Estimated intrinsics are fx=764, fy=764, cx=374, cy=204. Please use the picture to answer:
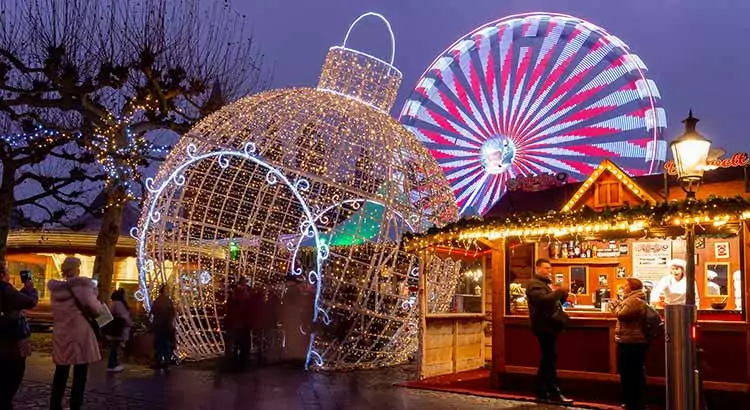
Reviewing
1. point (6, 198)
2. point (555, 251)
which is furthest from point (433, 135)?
point (6, 198)

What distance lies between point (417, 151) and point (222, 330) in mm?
4574

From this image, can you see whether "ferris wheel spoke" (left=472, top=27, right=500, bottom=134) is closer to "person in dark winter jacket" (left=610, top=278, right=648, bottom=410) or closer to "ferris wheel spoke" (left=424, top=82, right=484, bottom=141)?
"ferris wheel spoke" (left=424, top=82, right=484, bottom=141)

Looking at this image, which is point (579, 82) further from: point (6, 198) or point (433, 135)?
point (6, 198)

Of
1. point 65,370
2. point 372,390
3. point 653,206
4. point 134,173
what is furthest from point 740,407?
point 134,173

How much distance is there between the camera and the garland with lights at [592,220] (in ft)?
27.7

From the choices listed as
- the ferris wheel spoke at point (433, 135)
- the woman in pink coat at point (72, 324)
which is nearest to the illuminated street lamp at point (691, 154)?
the woman in pink coat at point (72, 324)

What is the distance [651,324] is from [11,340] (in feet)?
22.4

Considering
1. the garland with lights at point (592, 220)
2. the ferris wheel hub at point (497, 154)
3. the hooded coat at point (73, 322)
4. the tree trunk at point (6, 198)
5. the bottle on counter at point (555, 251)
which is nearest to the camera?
the hooded coat at point (73, 322)

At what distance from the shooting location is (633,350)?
8812mm

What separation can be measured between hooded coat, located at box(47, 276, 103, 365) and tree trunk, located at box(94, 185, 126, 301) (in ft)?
30.3

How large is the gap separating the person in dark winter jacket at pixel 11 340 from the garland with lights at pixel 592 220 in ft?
18.4

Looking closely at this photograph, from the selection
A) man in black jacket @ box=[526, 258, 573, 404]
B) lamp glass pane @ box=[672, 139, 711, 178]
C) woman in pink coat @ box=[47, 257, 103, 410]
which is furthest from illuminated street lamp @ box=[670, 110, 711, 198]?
woman in pink coat @ box=[47, 257, 103, 410]

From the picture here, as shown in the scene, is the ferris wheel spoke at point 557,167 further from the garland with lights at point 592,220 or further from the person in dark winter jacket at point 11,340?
the person in dark winter jacket at point 11,340

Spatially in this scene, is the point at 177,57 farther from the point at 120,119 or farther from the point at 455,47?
the point at 455,47
